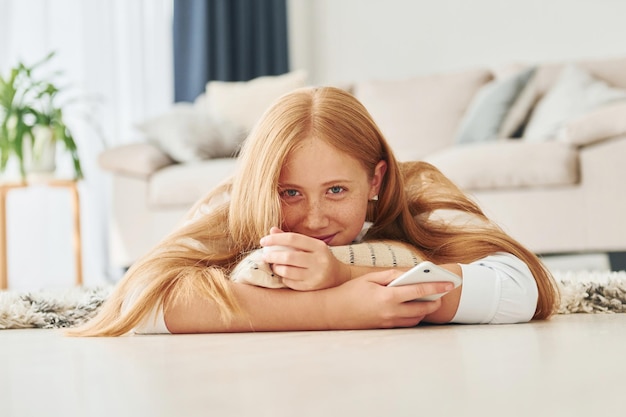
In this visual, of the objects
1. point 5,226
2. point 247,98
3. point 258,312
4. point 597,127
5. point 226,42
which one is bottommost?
point 5,226

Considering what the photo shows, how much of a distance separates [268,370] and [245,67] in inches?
176

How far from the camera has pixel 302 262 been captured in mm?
1224

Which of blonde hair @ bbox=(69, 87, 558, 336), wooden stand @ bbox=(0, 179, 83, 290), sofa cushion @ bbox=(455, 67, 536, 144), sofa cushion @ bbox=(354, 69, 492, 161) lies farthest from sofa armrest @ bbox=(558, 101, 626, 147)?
wooden stand @ bbox=(0, 179, 83, 290)

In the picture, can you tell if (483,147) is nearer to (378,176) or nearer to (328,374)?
(378,176)

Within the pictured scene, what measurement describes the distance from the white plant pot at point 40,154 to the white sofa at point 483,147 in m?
0.27

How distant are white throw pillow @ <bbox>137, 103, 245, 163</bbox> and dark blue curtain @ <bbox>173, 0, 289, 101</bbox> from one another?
103 centimetres

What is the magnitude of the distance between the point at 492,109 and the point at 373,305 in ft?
8.58

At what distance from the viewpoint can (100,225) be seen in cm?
460

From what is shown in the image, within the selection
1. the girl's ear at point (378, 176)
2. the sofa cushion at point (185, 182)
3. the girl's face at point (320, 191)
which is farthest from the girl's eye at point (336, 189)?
the sofa cushion at point (185, 182)

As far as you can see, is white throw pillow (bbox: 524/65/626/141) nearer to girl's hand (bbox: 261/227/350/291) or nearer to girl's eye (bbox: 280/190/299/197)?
girl's eye (bbox: 280/190/299/197)

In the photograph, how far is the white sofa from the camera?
2.98 meters

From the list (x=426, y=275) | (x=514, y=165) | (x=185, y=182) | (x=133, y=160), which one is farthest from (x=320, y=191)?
(x=133, y=160)

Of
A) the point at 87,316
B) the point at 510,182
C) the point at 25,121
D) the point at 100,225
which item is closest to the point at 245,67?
the point at 100,225

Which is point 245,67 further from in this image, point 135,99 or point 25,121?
point 25,121
